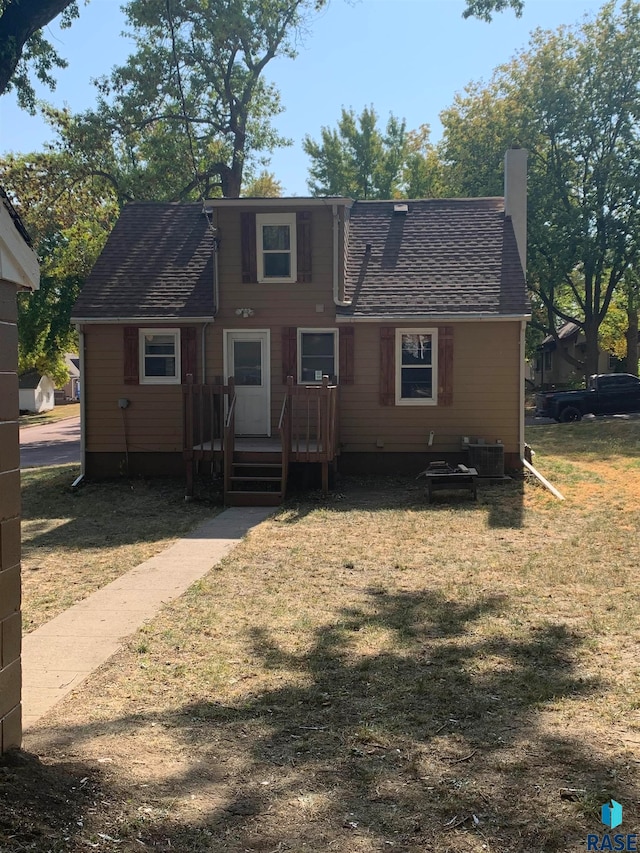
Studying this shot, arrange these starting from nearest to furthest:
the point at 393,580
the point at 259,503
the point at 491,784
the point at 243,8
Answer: the point at 491,784
the point at 393,580
the point at 259,503
the point at 243,8

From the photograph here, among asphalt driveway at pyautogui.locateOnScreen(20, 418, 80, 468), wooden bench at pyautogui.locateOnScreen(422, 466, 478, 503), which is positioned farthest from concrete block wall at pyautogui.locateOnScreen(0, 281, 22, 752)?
asphalt driveway at pyautogui.locateOnScreen(20, 418, 80, 468)

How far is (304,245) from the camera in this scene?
13.8 m

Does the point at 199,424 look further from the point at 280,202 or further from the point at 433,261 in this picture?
the point at 433,261

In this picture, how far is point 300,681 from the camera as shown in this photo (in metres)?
4.67

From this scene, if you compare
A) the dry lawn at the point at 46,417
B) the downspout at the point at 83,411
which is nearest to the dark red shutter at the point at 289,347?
the downspout at the point at 83,411

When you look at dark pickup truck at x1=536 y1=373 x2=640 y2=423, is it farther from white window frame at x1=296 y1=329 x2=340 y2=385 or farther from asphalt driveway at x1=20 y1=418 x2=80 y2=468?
asphalt driveway at x1=20 y1=418 x2=80 y2=468

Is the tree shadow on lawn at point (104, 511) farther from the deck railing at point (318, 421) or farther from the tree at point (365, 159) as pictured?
the tree at point (365, 159)

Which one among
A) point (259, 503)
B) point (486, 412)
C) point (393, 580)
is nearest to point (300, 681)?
point (393, 580)

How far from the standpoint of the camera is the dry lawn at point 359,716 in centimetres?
293

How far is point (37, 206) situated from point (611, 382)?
860 inches

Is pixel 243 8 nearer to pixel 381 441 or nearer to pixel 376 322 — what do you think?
pixel 376 322

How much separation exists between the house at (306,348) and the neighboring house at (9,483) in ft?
32.2

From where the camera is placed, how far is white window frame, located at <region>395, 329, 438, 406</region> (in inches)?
546

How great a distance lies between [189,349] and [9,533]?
11.1 metres
